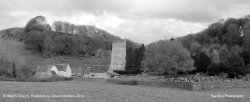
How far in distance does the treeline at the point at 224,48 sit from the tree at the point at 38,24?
224ft

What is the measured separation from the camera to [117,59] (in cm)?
10700

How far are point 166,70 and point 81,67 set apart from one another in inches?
2122

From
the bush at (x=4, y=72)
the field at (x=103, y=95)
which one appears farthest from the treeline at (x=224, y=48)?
the bush at (x=4, y=72)

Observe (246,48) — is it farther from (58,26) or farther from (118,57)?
(58,26)

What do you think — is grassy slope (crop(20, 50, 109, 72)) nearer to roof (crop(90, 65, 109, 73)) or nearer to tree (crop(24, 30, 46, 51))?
tree (crop(24, 30, 46, 51))

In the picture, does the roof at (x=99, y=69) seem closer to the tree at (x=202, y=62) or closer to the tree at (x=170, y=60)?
the tree at (x=170, y=60)

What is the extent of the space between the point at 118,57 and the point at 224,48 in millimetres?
36929

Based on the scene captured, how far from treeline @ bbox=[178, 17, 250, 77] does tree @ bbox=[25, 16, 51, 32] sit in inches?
2687

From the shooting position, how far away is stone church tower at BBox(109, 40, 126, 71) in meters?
106

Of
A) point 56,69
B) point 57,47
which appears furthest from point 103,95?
point 57,47

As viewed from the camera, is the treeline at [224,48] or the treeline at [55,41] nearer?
the treeline at [224,48]

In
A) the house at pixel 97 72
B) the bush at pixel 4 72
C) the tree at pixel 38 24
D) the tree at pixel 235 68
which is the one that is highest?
the tree at pixel 38 24

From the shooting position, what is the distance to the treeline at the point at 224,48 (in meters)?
55.0

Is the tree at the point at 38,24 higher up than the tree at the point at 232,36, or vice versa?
the tree at the point at 38,24
